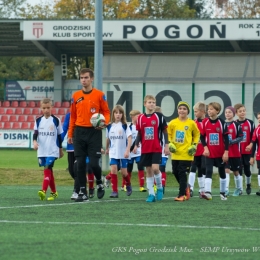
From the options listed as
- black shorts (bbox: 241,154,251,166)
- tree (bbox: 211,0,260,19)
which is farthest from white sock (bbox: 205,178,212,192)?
tree (bbox: 211,0,260,19)

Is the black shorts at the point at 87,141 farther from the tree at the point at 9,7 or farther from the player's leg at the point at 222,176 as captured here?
the tree at the point at 9,7

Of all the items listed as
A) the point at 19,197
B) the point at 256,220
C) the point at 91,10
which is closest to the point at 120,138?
the point at 19,197

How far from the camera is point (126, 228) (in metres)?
9.32

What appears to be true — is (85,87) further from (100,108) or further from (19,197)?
(19,197)

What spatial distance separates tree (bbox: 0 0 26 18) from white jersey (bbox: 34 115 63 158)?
6535 centimetres

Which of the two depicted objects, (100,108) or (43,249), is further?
(100,108)

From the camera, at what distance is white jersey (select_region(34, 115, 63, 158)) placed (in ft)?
45.9

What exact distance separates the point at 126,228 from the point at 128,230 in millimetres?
197

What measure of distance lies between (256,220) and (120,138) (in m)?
5.39

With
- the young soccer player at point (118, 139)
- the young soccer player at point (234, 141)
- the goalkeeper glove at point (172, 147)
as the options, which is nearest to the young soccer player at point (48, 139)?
the young soccer player at point (118, 139)

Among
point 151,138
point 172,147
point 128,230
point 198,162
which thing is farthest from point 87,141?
point 128,230

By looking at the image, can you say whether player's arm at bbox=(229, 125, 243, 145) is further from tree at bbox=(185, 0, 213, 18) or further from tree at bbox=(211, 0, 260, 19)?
tree at bbox=(185, 0, 213, 18)

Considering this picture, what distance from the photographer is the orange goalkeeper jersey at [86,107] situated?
13031 millimetres

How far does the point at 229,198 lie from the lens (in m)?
14.9
